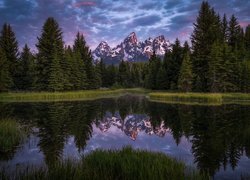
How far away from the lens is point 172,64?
246 ft

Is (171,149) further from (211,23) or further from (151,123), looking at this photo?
(211,23)

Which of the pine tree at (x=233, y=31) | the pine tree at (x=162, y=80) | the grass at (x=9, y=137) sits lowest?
the grass at (x=9, y=137)

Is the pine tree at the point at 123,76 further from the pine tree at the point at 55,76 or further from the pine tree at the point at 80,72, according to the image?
the pine tree at the point at 55,76

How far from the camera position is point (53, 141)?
19078mm

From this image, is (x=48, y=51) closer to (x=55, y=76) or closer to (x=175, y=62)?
(x=55, y=76)

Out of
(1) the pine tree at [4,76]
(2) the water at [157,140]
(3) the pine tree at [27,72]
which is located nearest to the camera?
(2) the water at [157,140]

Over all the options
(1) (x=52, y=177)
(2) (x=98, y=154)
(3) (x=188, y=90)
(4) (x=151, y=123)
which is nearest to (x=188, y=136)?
(4) (x=151, y=123)

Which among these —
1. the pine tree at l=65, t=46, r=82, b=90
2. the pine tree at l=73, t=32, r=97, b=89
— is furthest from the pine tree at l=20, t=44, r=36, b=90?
the pine tree at l=73, t=32, r=97, b=89

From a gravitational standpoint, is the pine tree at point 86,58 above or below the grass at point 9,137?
above

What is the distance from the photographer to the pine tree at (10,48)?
67.4m

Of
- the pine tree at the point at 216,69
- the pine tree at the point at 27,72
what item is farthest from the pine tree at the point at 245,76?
the pine tree at the point at 27,72

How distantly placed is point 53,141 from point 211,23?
60496mm

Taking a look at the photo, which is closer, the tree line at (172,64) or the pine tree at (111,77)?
the tree line at (172,64)

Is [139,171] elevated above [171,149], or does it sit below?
above
